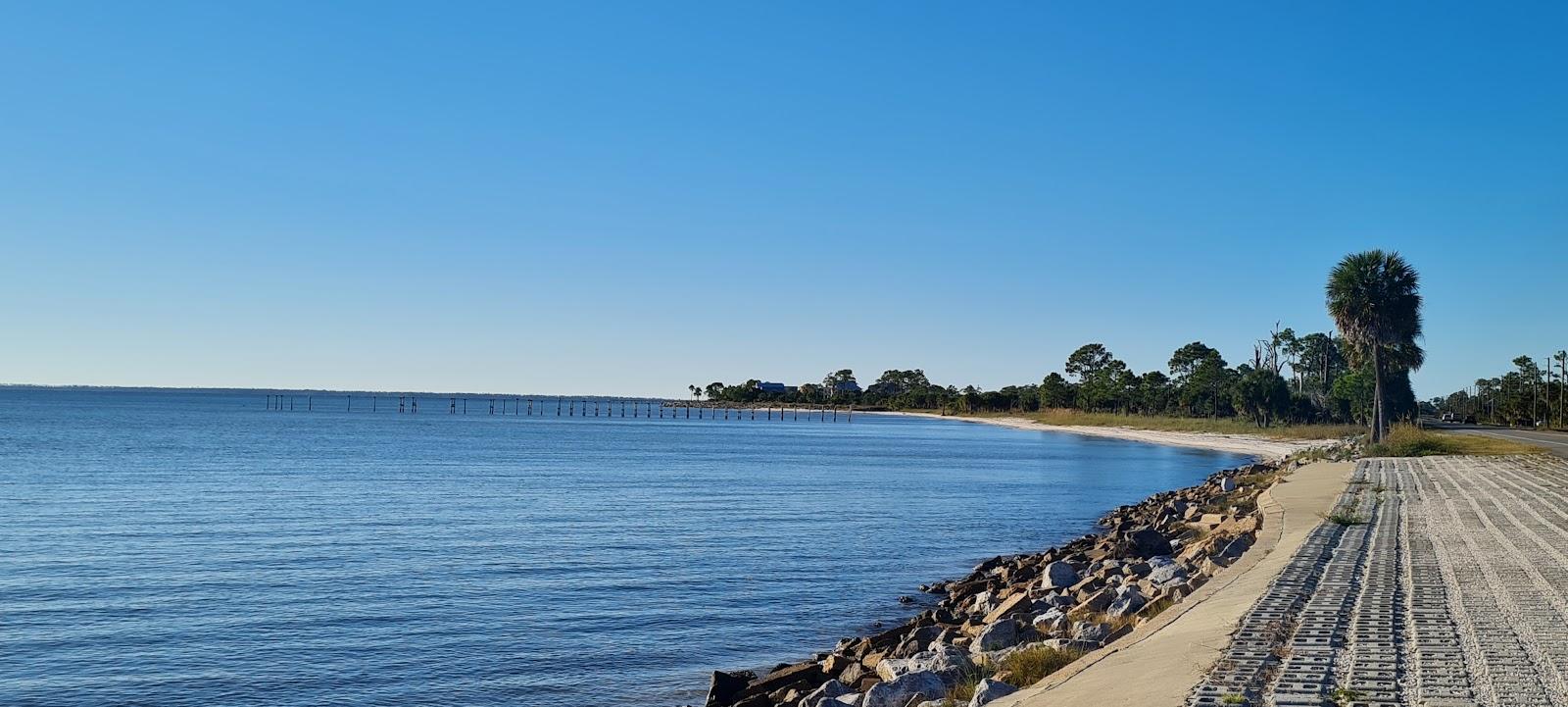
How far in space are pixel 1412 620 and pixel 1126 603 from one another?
4640mm

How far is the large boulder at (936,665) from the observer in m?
11.3

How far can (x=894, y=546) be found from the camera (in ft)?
94.3

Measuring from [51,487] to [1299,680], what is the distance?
4445 centimetres

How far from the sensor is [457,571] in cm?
2327

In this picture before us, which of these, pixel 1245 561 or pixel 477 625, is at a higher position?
pixel 1245 561

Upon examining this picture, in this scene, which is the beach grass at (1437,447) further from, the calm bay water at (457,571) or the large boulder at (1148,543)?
the large boulder at (1148,543)

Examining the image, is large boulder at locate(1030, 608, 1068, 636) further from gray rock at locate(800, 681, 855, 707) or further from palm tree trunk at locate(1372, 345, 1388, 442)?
palm tree trunk at locate(1372, 345, 1388, 442)

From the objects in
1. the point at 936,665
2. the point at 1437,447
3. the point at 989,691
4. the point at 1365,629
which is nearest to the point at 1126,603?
the point at 936,665

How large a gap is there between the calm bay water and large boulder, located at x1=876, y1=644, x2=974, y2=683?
303cm

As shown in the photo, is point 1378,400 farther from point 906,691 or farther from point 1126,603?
point 906,691

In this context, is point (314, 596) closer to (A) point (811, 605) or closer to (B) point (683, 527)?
(A) point (811, 605)

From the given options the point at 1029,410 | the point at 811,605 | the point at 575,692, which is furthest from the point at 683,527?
the point at 1029,410

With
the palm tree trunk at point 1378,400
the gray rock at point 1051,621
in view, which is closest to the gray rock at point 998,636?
the gray rock at point 1051,621

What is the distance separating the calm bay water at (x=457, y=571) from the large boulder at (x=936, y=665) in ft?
9.95
